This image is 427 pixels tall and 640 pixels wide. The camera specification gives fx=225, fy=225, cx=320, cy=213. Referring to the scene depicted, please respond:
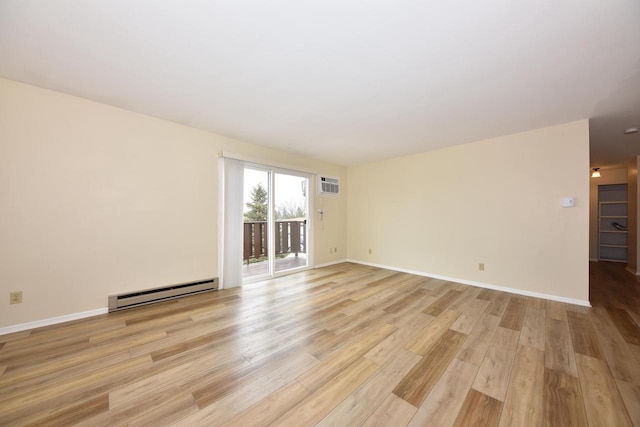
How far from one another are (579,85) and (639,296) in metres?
3.31

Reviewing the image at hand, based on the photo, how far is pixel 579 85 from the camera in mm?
2162

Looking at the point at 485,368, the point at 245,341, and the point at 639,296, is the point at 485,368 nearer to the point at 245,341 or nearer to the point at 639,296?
the point at 245,341

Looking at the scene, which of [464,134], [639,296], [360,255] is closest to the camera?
[639,296]

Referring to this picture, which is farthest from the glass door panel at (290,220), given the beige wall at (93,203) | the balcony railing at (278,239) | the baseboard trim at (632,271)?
the baseboard trim at (632,271)

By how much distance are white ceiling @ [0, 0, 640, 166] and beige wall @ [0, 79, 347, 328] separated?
33cm

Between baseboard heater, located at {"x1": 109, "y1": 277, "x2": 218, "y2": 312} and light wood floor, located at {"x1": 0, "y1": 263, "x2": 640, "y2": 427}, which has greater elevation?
baseboard heater, located at {"x1": 109, "y1": 277, "x2": 218, "y2": 312}

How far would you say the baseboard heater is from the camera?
2.70 metres

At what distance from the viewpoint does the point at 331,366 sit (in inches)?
67.8

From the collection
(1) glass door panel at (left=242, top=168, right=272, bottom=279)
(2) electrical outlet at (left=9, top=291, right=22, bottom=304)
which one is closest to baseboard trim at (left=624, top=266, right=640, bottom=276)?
(1) glass door panel at (left=242, top=168, right=272, bottom=279)

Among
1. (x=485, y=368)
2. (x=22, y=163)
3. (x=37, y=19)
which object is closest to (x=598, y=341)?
(x=485, y=368)

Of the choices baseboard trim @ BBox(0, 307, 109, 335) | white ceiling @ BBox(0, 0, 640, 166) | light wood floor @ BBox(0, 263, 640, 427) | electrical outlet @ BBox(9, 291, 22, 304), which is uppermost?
white ceiling @ BBox(0, 0, 640, 166)

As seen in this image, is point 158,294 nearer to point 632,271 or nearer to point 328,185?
point 328,185

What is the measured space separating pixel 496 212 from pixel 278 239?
409 centimetres

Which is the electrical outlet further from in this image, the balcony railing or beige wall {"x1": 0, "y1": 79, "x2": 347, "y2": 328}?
the balcony railing
